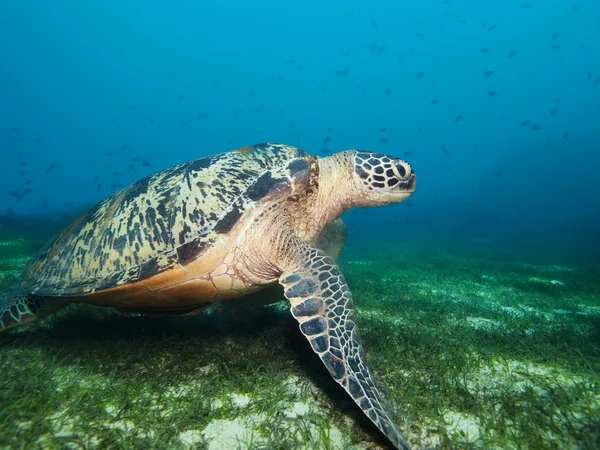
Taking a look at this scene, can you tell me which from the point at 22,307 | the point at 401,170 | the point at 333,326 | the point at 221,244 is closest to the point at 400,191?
the point at 401,170

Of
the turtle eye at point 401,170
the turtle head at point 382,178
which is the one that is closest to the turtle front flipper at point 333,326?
the turtle head at point 382,178

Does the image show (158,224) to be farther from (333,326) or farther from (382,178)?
(382,178)

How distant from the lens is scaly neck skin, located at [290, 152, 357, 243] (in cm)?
384

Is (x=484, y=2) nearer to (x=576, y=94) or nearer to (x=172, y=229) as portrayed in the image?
(x=576, y=94)

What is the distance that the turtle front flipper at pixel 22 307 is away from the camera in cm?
345

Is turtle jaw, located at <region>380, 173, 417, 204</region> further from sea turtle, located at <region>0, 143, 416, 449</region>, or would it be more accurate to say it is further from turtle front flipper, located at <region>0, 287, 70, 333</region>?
turtle front flipper, located at <region>0, 287, 70, 333</region>

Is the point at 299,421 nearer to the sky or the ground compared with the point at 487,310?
nearer to the sky

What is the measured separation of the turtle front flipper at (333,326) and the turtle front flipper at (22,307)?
2.79m

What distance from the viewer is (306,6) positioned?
127 meters

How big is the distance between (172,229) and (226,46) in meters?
158

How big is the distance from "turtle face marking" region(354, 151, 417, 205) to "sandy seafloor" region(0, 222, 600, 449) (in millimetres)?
1694

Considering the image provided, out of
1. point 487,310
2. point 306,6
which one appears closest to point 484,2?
point 306,6

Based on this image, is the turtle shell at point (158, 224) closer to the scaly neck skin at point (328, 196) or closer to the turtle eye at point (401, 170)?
the scaly neck skin at point (328, 196)

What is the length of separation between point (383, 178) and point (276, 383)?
2657mm
